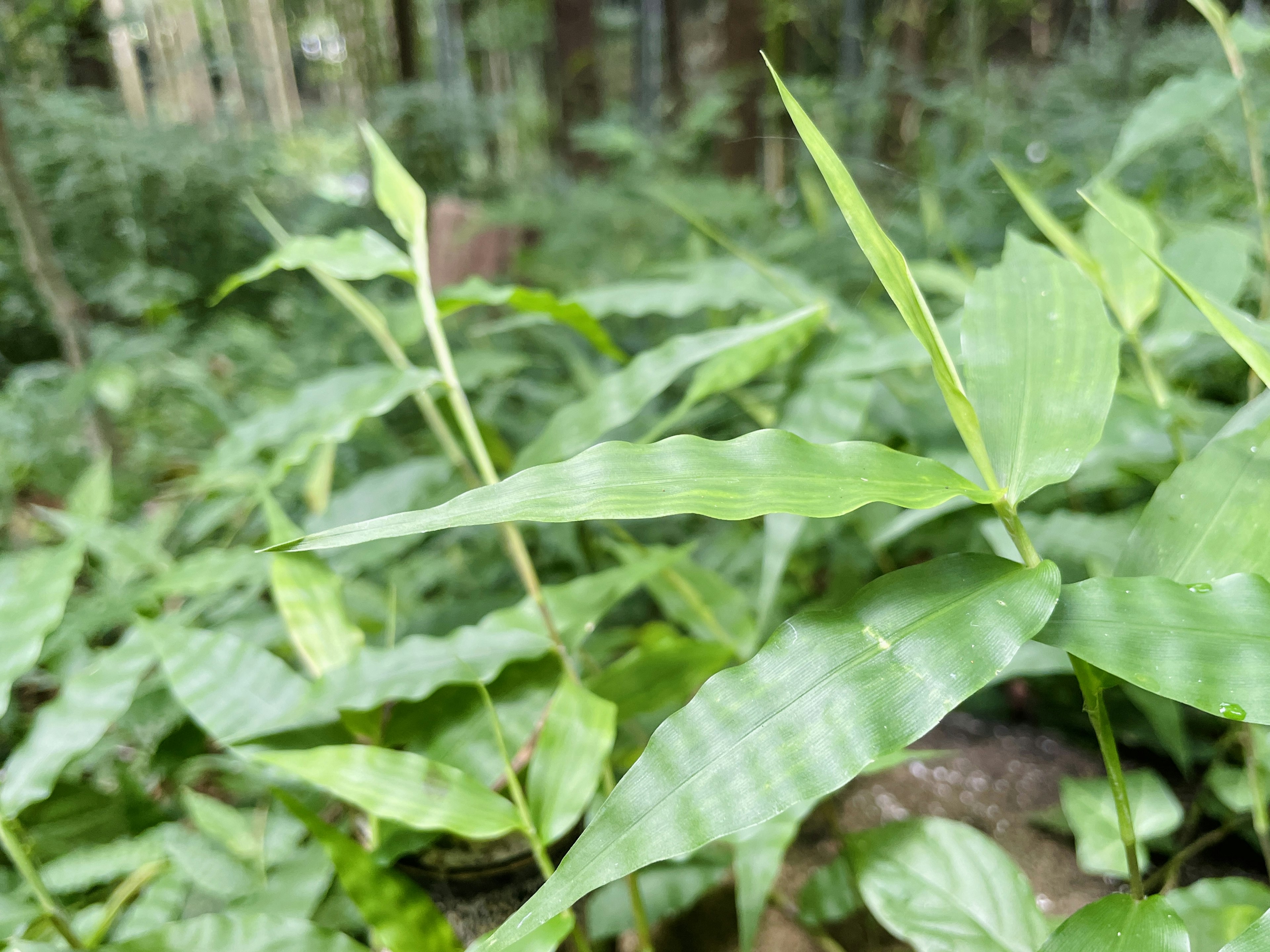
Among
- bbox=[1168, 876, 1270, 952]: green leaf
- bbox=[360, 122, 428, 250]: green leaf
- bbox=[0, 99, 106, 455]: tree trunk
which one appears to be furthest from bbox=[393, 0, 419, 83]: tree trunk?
bbox=[1168, 876, 1270, 952]: green leaf

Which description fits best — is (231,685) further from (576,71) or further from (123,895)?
(576,71)

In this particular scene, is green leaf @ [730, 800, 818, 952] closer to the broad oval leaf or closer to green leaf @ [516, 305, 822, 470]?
→ the broad oval leaf

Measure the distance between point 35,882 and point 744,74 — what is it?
9.73 ft

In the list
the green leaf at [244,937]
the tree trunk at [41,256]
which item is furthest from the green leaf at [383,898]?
the tree trunk at [41,256]

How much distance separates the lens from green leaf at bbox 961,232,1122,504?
29 centimetres

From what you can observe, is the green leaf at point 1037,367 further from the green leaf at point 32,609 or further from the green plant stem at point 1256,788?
the green leaf at point 32,609

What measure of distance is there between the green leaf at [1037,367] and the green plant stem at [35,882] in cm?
55

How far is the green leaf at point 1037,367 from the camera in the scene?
11.3 inches

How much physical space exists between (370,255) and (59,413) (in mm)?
944

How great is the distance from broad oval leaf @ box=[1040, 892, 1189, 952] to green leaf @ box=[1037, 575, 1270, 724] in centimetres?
9

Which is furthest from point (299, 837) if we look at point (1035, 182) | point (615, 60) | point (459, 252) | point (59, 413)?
point (615, 60)

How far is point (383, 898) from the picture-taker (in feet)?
1.25

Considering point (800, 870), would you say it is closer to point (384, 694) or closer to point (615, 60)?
point (384, 694)

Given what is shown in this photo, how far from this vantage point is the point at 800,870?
0.58 metres
